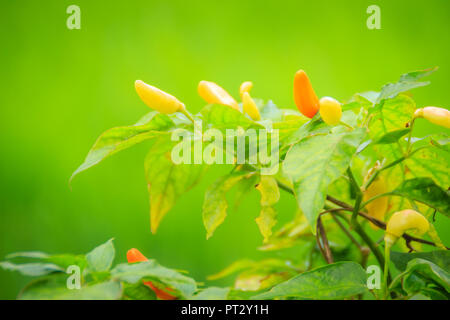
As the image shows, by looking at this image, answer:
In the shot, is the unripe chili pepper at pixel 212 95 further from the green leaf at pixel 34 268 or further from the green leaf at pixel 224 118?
the green leaf at pixel 34 268

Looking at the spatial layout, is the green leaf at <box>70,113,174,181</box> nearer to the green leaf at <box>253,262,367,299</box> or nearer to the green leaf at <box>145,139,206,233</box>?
the green leaf at <box>145,139,206,233</box>

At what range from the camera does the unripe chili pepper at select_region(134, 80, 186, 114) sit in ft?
1.18

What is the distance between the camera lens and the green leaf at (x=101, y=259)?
320 millimetres

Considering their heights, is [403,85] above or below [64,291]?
above

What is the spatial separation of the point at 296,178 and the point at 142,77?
910 millimetres

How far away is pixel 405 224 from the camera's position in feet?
1.06

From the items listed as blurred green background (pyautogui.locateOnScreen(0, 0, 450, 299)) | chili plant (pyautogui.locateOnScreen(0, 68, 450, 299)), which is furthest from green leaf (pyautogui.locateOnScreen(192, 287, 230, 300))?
blurred green background (pyautogui.locateOnScreen(0, 0, 450, 299))

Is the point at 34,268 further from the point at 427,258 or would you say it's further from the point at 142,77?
the point at 142,77

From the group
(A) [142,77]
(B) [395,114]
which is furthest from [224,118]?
(A) [142,77]

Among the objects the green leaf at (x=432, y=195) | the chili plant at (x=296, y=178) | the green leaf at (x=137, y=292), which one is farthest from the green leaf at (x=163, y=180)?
the green leaf at (x=432, y=195)

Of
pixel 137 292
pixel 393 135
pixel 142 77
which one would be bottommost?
pixel 137 292

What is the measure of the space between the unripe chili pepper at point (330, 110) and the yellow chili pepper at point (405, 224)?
93 millimetres
